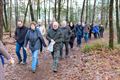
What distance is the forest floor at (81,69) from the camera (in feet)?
34.6

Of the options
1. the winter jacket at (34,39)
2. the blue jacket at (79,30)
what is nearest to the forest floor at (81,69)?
the winter jacket at (34,39)

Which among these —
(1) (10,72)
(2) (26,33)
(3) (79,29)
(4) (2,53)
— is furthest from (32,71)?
(3) (79,29)

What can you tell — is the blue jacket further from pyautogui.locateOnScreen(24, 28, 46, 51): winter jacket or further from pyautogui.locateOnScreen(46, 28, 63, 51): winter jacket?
pyautogui.locateOnScreen(24, 28, 46, 51): winter jacket

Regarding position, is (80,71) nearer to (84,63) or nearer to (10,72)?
(84,63)

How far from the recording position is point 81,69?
11438 mm

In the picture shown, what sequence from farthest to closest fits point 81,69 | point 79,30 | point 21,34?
point 79,30 → point 21,34 → point 81,69

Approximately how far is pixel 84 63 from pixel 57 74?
154cm

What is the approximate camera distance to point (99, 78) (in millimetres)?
9953

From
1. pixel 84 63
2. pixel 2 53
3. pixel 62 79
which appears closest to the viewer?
pixel 2 53

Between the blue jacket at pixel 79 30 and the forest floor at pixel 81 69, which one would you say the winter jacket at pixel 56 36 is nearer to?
the forest floor at pixel 81 69

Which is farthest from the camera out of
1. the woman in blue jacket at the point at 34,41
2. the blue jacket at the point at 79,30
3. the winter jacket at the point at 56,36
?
the blue jacket at the point at 79,30

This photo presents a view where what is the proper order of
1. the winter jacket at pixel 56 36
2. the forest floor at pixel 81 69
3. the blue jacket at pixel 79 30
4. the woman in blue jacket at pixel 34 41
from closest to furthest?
the forest floor at pixel 81 69 < the woman in blue jacket at pixel 34 41 < the winter jacket at pixel 56 36 < the blue jacket at pixel 79 30

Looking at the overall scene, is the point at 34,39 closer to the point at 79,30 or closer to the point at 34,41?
the point at 34,41

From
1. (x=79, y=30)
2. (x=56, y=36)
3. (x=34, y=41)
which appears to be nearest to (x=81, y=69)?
(x=56, y=36)
